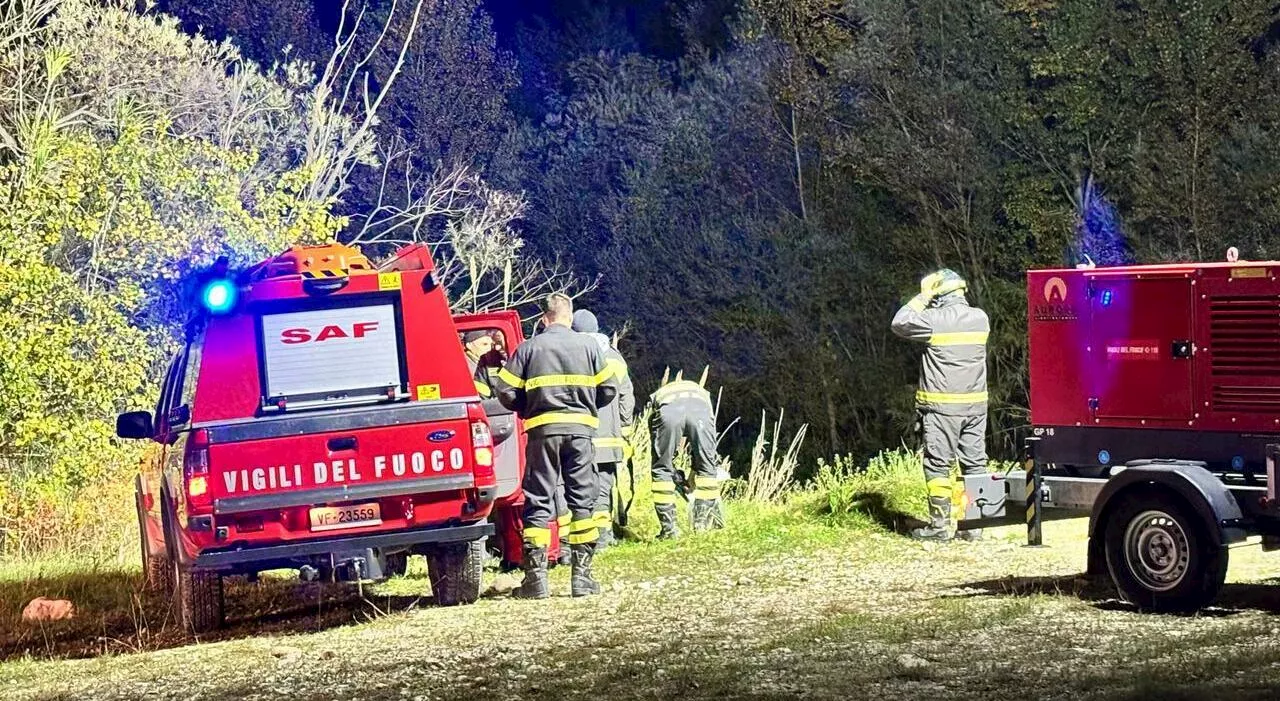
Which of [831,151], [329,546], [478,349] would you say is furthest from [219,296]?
[831,151]

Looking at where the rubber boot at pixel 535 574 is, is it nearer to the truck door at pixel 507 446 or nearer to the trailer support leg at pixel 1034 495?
the truck door at pixel 507 446

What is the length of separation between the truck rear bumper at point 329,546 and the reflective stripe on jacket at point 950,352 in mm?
4040

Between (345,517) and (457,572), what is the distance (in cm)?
113

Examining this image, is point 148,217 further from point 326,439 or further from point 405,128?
point 405,128

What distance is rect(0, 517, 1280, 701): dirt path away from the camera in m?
7.73

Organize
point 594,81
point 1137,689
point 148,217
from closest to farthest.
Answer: point 1137,689 < point 148,217 < point 594,81

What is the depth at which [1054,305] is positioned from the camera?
33.2ft

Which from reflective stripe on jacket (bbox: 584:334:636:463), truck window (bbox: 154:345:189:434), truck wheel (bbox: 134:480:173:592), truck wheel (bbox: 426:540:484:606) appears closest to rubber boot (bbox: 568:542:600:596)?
truck wheel (bbox: 426:540:484:606)

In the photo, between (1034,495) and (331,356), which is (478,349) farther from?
(1034,495)

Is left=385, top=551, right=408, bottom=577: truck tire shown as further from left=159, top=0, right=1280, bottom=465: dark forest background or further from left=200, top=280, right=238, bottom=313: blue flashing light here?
left=159, top=0, right=1280, bottom=465: dark forest background

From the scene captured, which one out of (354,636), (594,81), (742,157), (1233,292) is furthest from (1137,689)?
(594,81)

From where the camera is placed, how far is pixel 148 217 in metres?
18.2

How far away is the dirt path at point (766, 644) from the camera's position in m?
7.73

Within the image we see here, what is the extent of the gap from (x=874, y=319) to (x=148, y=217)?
1627 cm
